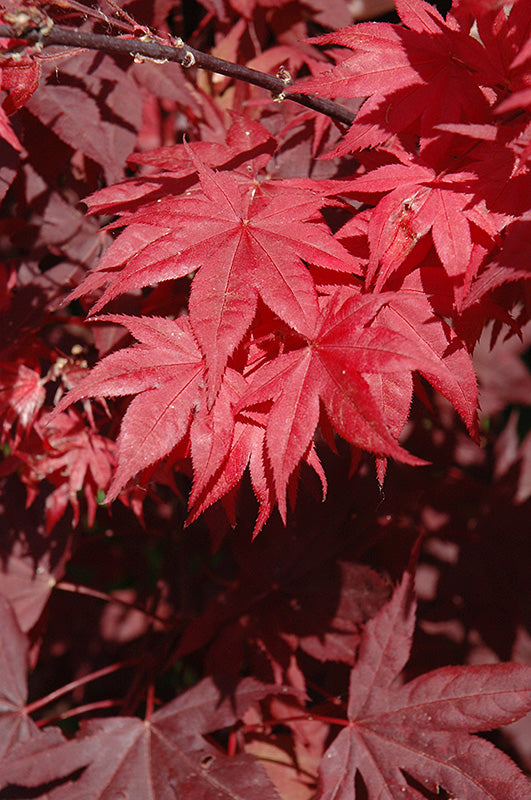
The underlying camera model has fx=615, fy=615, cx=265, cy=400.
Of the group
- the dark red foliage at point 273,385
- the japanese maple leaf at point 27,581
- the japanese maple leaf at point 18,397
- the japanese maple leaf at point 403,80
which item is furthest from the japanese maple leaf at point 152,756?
the japanese maple leaf at point 403,80

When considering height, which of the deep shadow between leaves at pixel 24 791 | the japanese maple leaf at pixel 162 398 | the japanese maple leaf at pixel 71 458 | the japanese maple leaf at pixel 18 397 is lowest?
the deep shadow between leaves at pixel 24 791

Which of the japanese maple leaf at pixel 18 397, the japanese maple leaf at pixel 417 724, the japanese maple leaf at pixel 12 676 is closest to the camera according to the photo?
the japanese maple leaf at pixel 417 724

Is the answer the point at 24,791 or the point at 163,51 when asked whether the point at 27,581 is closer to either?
the point at 24,791

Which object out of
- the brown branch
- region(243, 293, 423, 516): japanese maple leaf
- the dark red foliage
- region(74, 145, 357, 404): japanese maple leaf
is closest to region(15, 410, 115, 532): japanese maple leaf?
the dark red foliage

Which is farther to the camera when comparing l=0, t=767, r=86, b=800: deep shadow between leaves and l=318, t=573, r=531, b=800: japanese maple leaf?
l=0, t=767, r=86, b=800: deep shadow between leaves

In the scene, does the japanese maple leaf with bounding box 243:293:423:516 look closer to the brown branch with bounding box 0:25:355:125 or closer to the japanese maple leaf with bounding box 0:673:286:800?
the brown branch with bounding box 0:25:355:125

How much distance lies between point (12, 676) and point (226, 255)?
0.91 metres

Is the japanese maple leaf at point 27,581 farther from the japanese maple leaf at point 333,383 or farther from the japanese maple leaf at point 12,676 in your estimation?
the japanese maple leaf at point 333,383

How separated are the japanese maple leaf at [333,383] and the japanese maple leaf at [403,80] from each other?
0.78 feet

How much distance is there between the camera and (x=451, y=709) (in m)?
0.94

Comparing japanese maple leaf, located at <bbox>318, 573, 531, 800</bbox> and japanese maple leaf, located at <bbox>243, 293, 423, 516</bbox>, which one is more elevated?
japanese maple leaf, located at <bbox>243, 293, 423, 516</bbox>

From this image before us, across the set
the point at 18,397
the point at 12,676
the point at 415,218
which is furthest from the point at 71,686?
the point at 415,218

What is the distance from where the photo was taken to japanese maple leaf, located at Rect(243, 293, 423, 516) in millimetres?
629

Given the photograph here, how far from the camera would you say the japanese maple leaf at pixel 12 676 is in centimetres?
114
